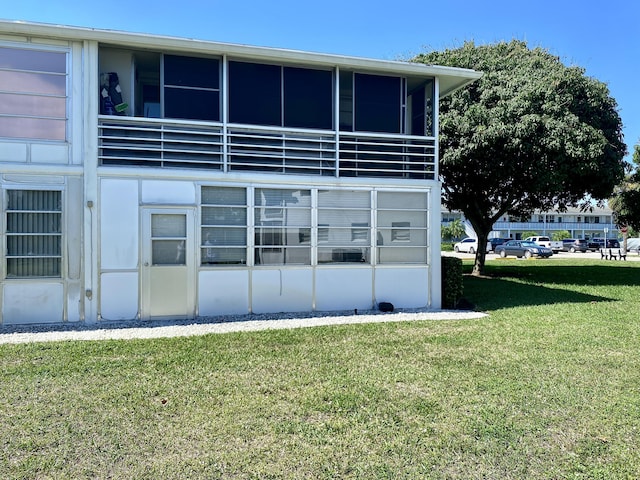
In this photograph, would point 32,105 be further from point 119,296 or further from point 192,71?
point 119,296

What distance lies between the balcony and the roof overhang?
138cm

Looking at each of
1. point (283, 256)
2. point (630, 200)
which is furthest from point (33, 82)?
point (630, 200)

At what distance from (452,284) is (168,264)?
614cm

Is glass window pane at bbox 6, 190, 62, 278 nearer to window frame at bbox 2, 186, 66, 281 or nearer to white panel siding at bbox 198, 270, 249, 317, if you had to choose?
window frame at bbox 2, 186, 66, 281

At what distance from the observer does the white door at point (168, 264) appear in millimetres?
8523

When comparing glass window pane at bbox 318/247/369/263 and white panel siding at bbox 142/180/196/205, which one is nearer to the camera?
white panel siding at bbox 142/180/196/205

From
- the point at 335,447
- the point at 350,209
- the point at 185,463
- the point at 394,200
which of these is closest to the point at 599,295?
the point at 394,200

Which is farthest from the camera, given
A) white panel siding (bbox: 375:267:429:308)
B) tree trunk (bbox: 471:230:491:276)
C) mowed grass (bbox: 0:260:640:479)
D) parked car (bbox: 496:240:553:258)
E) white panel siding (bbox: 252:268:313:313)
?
parked car (bbox: 496:240:553:258)

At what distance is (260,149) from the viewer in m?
9.51

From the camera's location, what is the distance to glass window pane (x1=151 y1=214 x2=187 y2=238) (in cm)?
863

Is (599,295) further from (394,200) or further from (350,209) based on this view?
(350,209)

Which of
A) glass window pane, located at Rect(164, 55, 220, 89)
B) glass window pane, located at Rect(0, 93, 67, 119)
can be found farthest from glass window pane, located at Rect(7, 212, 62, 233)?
glass window pane, located at Rect(164, 55, 220, 89)

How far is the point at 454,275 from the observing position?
409 inches

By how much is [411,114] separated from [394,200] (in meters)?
2.55
